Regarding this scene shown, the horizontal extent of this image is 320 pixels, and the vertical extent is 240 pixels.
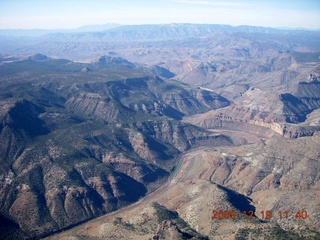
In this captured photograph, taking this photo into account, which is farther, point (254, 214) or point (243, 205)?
point (243, 205)

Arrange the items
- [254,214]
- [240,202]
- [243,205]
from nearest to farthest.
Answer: [254,214] → [243,205] → [240,202]

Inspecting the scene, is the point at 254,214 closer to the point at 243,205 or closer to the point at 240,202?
the point at 243,205

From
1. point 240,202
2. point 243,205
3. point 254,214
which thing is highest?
point 240,202

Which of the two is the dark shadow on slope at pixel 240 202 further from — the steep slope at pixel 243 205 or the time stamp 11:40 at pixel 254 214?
the time stamp 11:40 at pixel 254 214

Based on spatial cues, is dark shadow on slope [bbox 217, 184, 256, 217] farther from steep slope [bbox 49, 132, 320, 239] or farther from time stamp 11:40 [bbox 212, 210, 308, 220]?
time stamp 11:40 [bbox 212, 210, 308, 220]

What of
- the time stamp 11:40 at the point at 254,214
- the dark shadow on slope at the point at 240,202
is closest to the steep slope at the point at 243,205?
the dark shadow on slope at the point at 240,202

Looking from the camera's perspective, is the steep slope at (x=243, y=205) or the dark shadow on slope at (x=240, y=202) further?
the dark shadow on slope at (x=240, y=202)

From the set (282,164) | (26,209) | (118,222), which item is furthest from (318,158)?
(26,209)

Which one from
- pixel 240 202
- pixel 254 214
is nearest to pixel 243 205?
pixel 240 202

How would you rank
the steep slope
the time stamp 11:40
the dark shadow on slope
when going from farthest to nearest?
the dark shadow on slope → the time stamp 11:40 → the steep slope

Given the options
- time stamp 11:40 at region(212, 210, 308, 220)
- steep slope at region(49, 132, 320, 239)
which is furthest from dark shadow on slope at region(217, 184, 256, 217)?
time stamp 11:40 at region(212, 210, 308, 220)

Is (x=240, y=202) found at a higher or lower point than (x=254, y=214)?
higher
